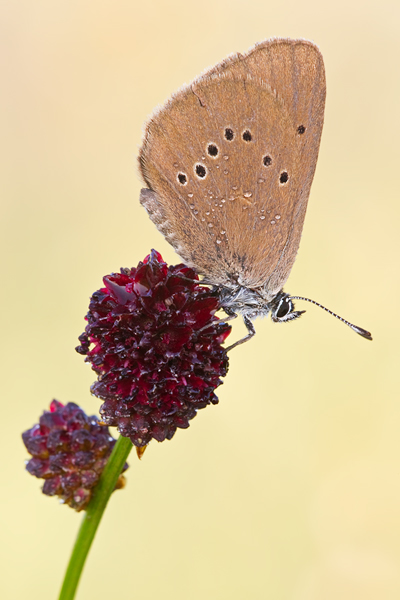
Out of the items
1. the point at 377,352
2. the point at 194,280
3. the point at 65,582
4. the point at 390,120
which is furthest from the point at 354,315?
the point at 65,582

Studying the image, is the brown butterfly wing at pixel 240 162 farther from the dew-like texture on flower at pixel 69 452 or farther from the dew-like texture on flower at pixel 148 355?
the dew-like texture on flower at pixel 69 452

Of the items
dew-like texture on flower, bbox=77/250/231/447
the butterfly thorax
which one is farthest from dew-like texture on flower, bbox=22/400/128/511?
the butterfly thorax

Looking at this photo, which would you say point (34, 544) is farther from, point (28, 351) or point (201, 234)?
point (201, 234)

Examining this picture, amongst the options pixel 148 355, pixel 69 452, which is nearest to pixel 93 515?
pixel 69 452

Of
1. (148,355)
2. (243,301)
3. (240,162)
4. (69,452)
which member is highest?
(240,162)

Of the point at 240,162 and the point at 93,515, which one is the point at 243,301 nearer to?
the point at 240,162

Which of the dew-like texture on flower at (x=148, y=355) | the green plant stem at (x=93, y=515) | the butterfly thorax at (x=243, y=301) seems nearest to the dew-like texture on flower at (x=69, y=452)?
the green plant stem at (x=93, y=515)
